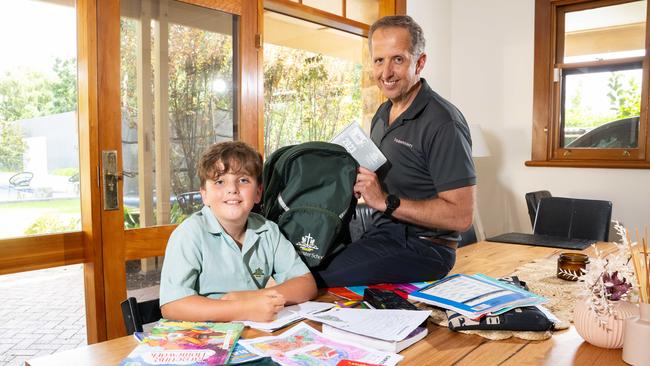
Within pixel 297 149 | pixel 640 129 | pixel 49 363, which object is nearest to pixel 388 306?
pixel 297 149

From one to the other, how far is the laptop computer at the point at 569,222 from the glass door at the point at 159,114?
173cm

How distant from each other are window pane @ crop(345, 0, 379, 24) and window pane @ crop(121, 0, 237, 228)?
124cm

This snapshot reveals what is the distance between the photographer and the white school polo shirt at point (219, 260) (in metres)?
1.32

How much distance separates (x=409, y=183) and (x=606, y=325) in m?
0.84

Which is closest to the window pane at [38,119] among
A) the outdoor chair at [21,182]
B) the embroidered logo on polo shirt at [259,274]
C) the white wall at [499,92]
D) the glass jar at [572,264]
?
the outdoor chair at [21,182]

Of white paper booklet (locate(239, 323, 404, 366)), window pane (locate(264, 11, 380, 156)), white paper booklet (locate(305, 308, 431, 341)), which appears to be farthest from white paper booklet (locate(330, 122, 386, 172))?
window pane (locate(264, 11, 380, 156))

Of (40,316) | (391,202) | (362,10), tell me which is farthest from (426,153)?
(40,316)

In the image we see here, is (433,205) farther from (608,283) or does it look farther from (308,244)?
(608,283)

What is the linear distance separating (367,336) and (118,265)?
1.75 meters

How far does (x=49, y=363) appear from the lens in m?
1.03

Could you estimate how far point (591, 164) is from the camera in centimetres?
403

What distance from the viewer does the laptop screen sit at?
296 centimetres

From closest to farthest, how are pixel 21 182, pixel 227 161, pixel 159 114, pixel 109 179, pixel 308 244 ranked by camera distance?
pixel 227 161
pixel 308 244
pixel 21 182
pixel 109 179
pixel 159 114

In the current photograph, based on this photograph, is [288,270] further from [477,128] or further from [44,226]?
[477,128]
